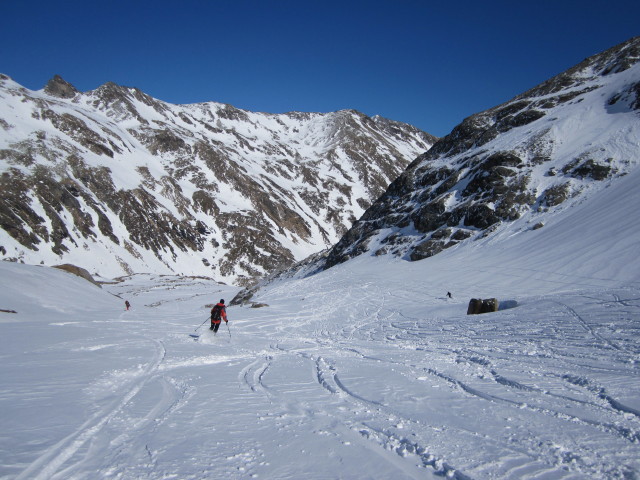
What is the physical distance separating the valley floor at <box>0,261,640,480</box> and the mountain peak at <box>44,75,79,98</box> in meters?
181

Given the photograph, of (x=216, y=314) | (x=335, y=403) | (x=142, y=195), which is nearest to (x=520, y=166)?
(x=216, y=314)

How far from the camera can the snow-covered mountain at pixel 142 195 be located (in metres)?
75.6

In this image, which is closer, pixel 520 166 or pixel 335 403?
pixel 335 403

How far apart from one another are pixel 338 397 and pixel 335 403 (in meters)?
0.34

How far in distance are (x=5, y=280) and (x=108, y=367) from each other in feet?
65.4

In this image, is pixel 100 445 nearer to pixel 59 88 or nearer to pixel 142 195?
pixel 142 195

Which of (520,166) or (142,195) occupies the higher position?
(142,195)

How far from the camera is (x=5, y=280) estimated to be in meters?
22.2

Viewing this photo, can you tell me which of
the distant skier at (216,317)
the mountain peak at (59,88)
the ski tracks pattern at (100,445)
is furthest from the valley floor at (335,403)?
the mountain peak at (59,88)

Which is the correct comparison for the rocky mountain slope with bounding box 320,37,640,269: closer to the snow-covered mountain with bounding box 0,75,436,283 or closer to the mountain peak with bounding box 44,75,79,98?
the snow-covered mountain with bounding box 0,75,436,283

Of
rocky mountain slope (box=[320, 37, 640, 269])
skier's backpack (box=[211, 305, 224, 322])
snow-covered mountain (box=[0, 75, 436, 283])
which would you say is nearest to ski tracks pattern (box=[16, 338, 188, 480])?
skier's backpack (box=[211, 305, 224, 322])

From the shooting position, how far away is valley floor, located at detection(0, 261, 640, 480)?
4129 mm

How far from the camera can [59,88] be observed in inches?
6068

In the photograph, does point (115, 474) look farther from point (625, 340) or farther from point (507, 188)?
point (507, 188)
